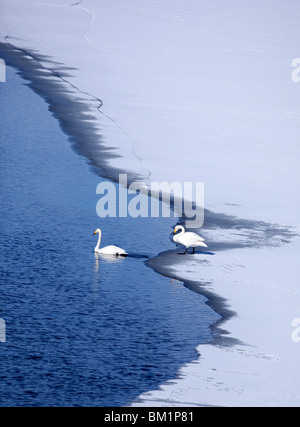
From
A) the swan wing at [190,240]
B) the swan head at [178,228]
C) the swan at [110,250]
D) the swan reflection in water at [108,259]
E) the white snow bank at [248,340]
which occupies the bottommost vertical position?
the white snow bank at [248,340]

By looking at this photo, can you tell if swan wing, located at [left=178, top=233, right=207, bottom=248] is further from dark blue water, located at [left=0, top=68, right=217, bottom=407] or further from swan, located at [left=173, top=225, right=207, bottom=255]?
dark blue water, located at [left=0, top=68, right=217, bottom=407]

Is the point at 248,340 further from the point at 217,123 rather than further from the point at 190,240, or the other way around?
the point at 217,123

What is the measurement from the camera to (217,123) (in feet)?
71.3

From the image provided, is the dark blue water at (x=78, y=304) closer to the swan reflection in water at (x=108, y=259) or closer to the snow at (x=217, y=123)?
the swan reflection in water at (x=108, y=259)

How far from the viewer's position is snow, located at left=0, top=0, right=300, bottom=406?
397 inches

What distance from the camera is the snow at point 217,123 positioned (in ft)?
33.1

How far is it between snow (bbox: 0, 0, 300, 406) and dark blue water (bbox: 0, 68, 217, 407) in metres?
0.46

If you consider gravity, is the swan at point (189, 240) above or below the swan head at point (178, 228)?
below

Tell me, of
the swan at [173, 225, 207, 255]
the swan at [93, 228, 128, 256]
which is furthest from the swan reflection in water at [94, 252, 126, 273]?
the swan at [173, 225, 207, 255]

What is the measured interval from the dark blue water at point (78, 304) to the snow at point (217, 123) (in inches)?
18.2

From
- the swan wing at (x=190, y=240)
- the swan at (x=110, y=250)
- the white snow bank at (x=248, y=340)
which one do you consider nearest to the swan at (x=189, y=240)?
the swan wing at (x=190, y=240)

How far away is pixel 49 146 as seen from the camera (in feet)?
62.6
